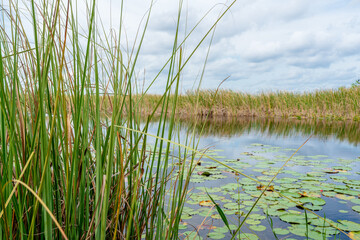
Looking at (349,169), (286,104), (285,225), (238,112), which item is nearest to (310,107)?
(286,104)

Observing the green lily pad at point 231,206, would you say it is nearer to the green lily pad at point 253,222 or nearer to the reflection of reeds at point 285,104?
the green lily pad at point 253,222

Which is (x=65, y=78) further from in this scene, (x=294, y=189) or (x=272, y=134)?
(x=272, y=134)

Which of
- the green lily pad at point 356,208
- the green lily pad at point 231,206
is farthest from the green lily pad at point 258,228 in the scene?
the green lily pad at point 356,208

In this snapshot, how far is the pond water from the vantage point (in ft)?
7.69

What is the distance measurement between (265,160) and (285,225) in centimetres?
261

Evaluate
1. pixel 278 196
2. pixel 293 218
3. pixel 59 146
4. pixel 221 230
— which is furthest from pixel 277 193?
pixel 59 146

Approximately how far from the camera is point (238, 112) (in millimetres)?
15562

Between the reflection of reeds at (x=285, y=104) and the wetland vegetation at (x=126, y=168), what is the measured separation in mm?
6566

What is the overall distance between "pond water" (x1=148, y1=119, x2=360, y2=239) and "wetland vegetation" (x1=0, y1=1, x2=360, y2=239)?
0.02 metres

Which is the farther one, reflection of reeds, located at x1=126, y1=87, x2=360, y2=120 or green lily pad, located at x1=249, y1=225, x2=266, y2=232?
reflection of reeds, located at x1=126, y1=87, x2=360, y2=120

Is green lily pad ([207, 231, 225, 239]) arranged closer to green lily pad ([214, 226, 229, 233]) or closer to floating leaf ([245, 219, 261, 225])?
green lily pad ([214, 226, 229, 233])

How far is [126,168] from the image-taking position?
157cm

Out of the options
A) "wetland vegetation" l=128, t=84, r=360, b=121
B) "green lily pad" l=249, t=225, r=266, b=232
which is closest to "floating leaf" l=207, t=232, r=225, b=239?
"green lily pad" l=249, t=225, r=266, b=232

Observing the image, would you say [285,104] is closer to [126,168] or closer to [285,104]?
[285,104]
